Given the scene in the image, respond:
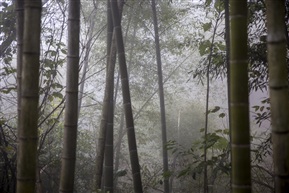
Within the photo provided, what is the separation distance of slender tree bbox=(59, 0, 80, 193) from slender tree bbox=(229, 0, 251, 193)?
843mm

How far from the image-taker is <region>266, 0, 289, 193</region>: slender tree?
4.73 ft

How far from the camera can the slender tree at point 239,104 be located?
4.97ft

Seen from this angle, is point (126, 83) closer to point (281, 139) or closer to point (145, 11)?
point (281, 139)

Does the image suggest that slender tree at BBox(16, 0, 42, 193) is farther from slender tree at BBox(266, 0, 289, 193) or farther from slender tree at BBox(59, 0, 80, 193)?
slender tree at BBox(266, 0, 289, 193)

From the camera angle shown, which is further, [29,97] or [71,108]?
[71,108]

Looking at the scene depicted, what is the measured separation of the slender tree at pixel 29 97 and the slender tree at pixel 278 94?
979 mm

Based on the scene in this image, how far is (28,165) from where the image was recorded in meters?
1.54

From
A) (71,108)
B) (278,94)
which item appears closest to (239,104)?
(278,94)

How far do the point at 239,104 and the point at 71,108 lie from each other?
88 centimetres

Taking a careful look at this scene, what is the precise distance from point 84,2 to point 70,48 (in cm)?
725

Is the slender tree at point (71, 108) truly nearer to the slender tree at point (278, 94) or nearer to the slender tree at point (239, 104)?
the slender tree at point (239, 104)

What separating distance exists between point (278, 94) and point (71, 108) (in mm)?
1041

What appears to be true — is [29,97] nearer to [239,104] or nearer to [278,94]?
[239,104]

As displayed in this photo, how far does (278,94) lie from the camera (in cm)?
145
